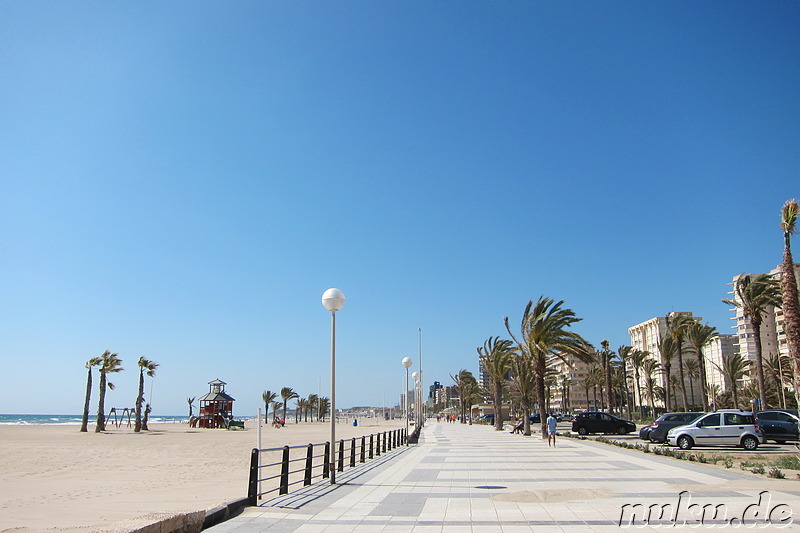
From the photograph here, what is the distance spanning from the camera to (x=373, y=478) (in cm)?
1383

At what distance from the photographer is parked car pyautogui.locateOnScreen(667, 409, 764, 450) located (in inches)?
899

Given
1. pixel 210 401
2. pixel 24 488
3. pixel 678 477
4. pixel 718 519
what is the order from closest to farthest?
pixel 718 519 → pixel 678 477 → pixel 24 488 → pixel 210 401

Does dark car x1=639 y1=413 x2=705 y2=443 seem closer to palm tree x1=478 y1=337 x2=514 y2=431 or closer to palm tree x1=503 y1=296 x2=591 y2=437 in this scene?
palm tree x1=503 y1=296 x2=591 y2=437

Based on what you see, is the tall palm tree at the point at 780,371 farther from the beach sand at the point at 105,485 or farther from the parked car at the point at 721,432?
the beach sand at the point at 105,485

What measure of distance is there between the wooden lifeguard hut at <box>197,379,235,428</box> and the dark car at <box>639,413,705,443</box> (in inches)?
1954

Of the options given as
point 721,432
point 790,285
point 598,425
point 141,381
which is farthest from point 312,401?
point 790,285

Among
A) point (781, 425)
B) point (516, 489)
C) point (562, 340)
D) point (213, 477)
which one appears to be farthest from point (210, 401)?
point (516, 489)

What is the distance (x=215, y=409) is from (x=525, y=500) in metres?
61.4

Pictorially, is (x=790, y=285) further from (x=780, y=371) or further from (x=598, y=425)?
(x=780, y=371)

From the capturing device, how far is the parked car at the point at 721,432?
2283 centimetres

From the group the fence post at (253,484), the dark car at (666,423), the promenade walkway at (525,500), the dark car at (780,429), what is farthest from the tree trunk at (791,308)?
the dark car at (780,429)

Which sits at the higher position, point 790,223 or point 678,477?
point 790,223

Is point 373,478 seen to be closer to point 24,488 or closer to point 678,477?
point 678,477

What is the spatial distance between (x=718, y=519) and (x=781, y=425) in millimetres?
23310
